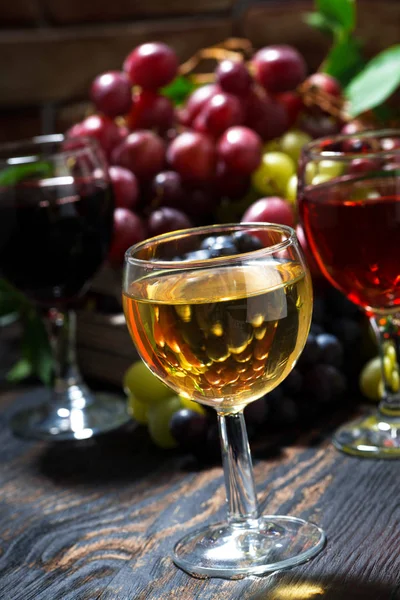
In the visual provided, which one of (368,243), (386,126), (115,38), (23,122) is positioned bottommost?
(368,243)

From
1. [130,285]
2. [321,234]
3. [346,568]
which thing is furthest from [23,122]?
[346,568]

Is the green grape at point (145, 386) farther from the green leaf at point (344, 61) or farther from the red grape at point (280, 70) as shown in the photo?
the green leaf at point (344, 61)

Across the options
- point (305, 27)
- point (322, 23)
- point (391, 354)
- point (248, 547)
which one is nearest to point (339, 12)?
point (322, 23)

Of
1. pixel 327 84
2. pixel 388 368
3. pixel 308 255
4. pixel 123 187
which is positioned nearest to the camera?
pixel 388 368

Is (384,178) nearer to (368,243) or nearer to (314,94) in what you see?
(368,243)

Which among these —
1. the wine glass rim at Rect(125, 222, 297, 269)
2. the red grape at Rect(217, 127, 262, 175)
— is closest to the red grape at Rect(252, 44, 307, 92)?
the red grape at Rect(217, 127, 262, 175)

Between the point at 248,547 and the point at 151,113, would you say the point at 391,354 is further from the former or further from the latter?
the point at 151,113
